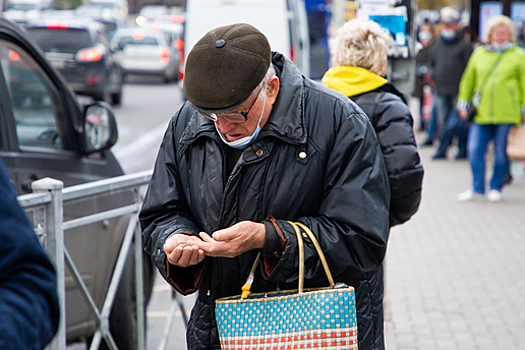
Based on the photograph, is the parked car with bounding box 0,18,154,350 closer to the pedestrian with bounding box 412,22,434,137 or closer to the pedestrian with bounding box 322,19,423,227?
the pedestrian with bounding box 322,19,423,227

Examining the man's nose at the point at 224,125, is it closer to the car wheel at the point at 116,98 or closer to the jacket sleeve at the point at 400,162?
the jacket sleeve at the point at 400,162

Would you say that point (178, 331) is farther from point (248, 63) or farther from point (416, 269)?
point (248, 63)

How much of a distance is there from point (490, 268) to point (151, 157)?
660cm

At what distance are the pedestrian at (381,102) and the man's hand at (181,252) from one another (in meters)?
1.13

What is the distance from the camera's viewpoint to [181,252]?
7.41ft

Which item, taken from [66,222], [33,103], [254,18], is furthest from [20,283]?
[254,18]

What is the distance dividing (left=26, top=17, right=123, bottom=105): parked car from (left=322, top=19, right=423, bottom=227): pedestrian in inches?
568

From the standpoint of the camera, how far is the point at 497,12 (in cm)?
1202

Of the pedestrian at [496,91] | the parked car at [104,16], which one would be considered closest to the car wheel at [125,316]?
the pedestrian at [496,91]

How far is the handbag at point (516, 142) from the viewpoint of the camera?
838 cm

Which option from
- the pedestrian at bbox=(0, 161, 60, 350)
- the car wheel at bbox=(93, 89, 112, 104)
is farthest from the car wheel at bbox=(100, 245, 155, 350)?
the car wheel at bbox=(93, 89, 112, 104)

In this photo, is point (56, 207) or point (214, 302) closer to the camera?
point (214, 302)

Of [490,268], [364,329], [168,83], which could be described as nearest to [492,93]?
[490,268]

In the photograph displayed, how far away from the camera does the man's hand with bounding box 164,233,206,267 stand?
224 centimetres
